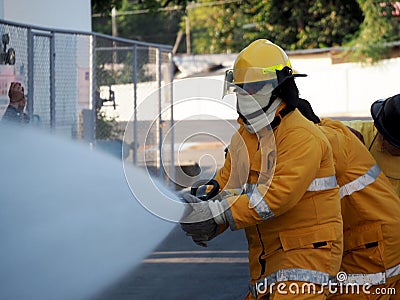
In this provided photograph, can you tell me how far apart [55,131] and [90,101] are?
1312 mm

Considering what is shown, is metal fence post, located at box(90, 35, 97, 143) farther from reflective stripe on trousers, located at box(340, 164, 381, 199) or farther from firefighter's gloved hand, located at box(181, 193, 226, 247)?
firefighter's gloved hand, located at box(181, 193, 226, 247)

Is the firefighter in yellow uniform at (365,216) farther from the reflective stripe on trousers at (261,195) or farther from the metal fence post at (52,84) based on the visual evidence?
the metal fence post at (52,84)

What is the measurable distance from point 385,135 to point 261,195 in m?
1.14

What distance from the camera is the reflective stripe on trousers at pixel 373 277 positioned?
14.6 feet

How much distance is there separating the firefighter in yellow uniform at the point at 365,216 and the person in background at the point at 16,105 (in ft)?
15.6

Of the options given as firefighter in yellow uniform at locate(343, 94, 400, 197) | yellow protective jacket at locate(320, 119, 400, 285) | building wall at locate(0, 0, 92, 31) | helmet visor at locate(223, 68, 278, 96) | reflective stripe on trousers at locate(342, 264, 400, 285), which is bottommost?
reflective stripe on trousers at locate(342, 264, 400, 285)

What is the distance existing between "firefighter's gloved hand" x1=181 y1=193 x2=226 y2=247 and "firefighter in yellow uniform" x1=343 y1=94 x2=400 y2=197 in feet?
4.07

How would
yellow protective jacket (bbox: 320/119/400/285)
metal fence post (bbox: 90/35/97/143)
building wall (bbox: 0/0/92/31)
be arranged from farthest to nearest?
building wall (bbox: 0/0/92/31)
metal fence post (bbox: 90/35/97/143)
yellow protective jacket (bbox: 320/119/400/285)

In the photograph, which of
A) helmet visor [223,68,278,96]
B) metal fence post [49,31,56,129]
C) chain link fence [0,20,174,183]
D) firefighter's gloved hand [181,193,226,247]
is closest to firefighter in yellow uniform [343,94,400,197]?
helmet visor [223,68,278,96]

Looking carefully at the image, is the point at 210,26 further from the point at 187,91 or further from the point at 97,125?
the point at 187,91

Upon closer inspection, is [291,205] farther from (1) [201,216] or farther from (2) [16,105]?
(2) [16,105]

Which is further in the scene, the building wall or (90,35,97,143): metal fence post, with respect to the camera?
the building wall

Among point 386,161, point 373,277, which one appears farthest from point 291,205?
point 386,161

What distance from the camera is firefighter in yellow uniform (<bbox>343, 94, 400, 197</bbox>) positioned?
4.57 metres
